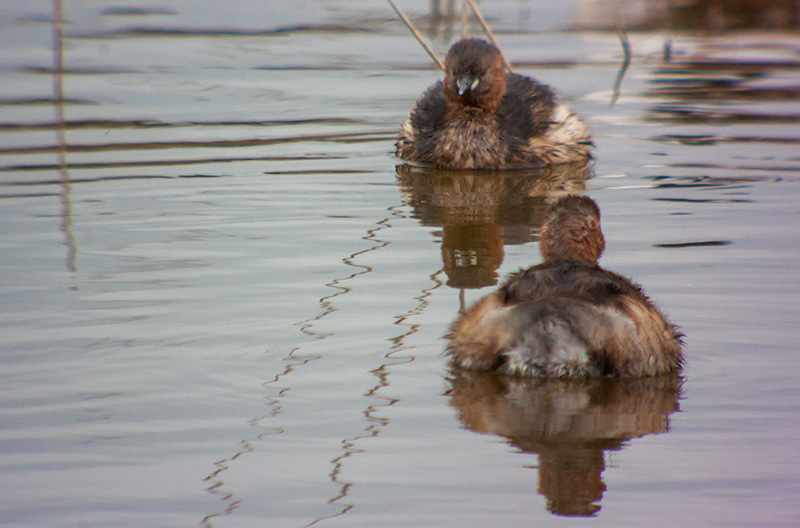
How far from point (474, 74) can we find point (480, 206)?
6.79 ft

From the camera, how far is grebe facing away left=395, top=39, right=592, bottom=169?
34.4 feet

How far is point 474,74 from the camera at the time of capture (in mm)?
10516

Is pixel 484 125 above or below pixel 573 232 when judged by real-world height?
below

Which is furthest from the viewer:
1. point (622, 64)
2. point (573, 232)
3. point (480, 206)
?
point (622, 64)

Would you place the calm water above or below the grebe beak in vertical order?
below

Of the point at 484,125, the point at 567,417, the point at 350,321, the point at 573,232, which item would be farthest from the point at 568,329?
the point at 484,125

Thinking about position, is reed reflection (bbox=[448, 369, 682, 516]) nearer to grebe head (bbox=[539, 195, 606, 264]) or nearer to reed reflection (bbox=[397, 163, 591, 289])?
grebe head (bbox=[539, 195, 606, 264])

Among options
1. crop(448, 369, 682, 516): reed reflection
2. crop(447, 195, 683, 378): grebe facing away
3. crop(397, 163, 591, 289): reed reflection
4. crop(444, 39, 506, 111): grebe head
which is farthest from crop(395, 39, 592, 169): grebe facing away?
crop(448, 369, 682, 516): reed reflection

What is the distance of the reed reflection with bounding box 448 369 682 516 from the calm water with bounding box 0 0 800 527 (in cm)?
1

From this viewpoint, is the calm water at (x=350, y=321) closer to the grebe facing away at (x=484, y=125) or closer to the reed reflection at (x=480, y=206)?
the reed reflection at (x=480, y=206)

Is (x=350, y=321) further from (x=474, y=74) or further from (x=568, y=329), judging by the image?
(x=474, y=74)

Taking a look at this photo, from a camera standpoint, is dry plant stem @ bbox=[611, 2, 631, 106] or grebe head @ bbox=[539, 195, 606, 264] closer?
grebe head @ bbox=[539, 195, 606, 264]

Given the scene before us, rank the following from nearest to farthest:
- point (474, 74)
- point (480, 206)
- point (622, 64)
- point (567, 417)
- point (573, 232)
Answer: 1. point (567, 417)
2. point (573, 232)
3. point (480, 206)
4. point (474, 74)
5. point (622, 64)

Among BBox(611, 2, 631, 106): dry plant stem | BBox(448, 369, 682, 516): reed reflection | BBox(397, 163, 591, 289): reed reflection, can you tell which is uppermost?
BBox(611, 2, 631, 106): dry plant stem
